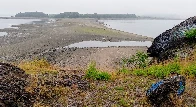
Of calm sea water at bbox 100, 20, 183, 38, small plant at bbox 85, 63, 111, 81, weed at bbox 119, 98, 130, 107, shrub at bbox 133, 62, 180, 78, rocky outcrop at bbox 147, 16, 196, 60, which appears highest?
rocky outcrop at bbox 147, 16, 196, 60

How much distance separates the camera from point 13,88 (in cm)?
1091

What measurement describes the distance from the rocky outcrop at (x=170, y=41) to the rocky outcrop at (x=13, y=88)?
30.4ft

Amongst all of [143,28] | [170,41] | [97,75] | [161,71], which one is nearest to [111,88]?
[97,75]

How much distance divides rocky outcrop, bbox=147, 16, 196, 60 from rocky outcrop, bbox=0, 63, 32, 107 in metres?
9.26

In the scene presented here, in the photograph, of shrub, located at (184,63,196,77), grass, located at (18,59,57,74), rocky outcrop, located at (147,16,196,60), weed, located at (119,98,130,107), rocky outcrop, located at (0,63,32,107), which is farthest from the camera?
rocky outcrop, located at (147,16,196,60)

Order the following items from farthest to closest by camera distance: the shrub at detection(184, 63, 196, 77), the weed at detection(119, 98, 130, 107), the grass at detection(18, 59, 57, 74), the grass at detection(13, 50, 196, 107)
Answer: the grass at detection(18, 59, 57, 74)
the shrub at detection(184, 63, 196, 77)
the grass at detection(13, 50, 196, 107)
the weed at detection(119, 98, 130, 107)

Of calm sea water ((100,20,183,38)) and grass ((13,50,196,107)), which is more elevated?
grass ((13,50,196,107))

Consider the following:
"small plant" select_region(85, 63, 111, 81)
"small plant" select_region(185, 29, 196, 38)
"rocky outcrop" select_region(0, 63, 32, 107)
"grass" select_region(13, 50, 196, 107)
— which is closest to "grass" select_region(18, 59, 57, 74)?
"grass" select_region(13, 50, 196, 107)

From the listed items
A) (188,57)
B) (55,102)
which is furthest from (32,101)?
(188,57)

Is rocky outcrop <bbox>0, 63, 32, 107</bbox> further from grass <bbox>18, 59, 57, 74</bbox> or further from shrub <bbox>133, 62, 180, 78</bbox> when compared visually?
shrub <bbox>133, 62, 180, 78</bbox>

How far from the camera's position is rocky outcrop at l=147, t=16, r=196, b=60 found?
19219mm

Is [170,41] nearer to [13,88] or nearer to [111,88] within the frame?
[111,88]

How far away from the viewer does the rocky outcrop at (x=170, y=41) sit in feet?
63.1

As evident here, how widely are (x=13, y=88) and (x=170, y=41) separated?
11.6 m
